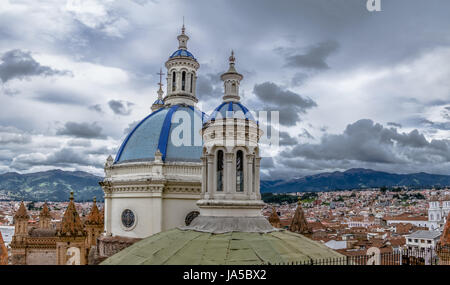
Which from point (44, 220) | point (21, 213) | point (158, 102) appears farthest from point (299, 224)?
point (44, 220)

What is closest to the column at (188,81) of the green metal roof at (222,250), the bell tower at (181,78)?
the bell tower at (181,78)

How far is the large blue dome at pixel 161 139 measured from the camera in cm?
2202

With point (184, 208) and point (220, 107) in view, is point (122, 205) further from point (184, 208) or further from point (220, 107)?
point (220, 107)

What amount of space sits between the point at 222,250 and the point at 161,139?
11055 mm

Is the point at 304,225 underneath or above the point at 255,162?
underneath

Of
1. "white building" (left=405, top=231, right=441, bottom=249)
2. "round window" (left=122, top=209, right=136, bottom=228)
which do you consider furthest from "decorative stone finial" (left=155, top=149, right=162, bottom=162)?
"white building" (left=405, top=231, right=441, bottom=249)

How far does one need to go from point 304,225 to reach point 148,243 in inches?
625

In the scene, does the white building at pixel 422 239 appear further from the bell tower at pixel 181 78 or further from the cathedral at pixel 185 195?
the cathedral at pixel 185 195

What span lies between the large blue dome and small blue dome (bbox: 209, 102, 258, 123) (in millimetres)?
5263

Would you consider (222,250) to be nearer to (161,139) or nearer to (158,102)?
(161,139)

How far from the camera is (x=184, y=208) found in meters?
21.1

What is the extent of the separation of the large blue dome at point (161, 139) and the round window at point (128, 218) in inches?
121

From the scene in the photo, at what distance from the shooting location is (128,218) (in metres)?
21.2
